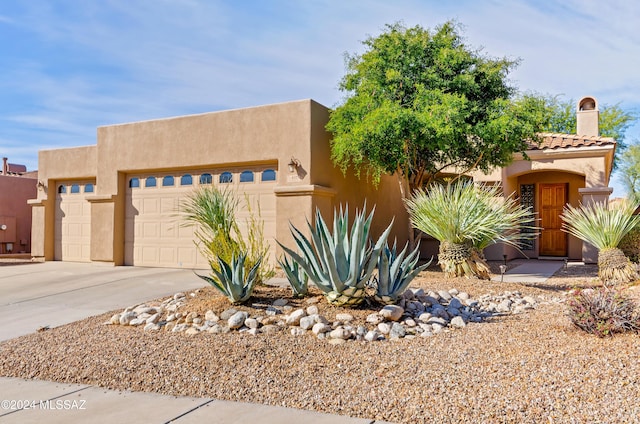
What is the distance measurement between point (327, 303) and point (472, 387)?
2.91m

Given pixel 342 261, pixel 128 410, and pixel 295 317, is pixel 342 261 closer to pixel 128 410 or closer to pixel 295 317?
pixel 295 317

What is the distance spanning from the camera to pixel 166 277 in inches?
468

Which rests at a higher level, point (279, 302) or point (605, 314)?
point (605, 314)

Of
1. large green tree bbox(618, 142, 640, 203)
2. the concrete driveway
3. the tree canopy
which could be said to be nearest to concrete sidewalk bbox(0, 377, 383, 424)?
the concrete driveway

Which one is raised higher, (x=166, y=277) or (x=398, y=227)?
(x=398, y=227)

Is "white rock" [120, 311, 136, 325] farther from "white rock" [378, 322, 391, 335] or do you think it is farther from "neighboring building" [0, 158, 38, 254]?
"neighboring building" [0, 158, 38, 254]

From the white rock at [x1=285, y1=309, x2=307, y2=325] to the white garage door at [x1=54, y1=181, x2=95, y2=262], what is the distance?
12143 mm

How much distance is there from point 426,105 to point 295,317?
700 cm

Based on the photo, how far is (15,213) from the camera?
22656mm

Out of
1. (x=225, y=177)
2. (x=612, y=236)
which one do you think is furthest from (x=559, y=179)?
(x=225, y=177)

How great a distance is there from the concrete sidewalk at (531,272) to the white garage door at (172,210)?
19.1ft

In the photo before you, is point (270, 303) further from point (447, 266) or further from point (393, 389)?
point (447, 266)

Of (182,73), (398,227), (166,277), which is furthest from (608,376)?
(398,227)

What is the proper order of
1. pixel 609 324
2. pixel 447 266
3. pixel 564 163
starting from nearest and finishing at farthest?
pixel 609 324 → pixel 447 266 → pixel 564 163
